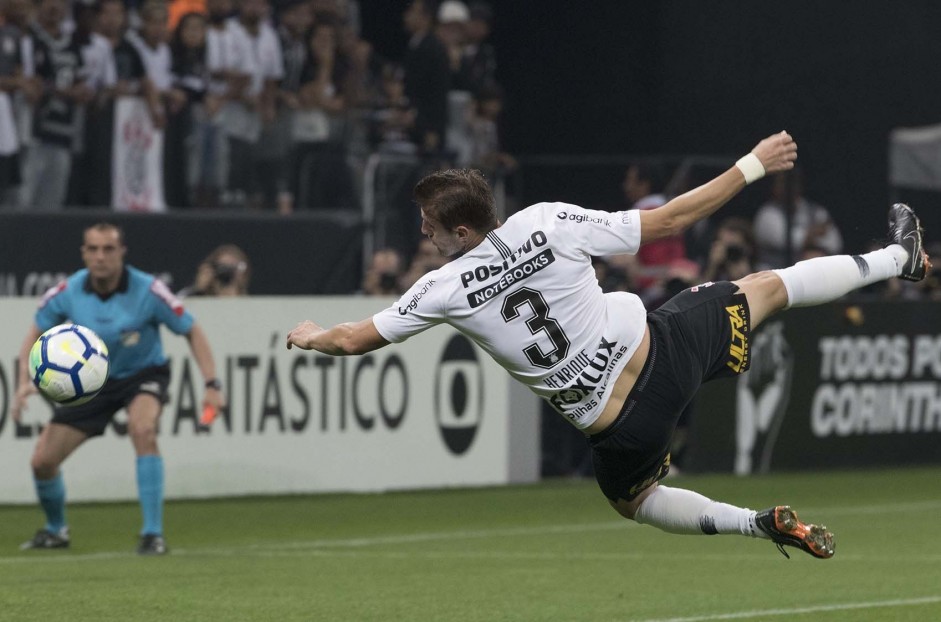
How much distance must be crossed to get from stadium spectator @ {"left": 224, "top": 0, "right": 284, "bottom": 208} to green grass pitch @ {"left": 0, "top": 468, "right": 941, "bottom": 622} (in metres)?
3.41

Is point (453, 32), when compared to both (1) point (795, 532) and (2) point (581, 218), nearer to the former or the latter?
(2) point (581, 218)

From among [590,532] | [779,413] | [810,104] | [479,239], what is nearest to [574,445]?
[779,413]

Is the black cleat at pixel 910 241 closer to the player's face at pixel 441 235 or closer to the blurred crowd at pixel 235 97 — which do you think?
the player's face at pixel 441 235

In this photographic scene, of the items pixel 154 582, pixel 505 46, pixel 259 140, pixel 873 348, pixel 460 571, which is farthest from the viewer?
pixel 505 46

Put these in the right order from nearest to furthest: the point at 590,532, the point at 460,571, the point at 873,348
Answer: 1. the point at 460,571
2. the point at 590,532
3. the point at 873,348

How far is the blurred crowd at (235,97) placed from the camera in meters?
16.4

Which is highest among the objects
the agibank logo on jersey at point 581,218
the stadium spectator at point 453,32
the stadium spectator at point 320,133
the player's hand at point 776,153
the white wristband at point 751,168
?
the stadium spectator at point 453,32

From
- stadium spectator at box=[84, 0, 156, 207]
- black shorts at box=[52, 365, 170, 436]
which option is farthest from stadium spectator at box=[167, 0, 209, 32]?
black shorts at box=[52, 365, 170, 436]

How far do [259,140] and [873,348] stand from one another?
252 inches

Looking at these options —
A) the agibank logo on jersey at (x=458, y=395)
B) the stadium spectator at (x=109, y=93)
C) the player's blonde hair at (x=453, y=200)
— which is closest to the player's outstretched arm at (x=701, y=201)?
the player's blonde hair at (x=453, y=200)

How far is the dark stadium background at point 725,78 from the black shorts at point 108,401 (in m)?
11.3

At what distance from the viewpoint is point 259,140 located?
17609 millimetres

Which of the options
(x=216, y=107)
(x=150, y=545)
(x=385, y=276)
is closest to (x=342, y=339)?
(x=150, y=545)

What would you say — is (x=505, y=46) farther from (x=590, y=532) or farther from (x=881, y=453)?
(x=590, y=532)
